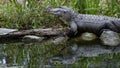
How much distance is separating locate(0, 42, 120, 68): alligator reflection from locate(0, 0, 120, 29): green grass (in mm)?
1152

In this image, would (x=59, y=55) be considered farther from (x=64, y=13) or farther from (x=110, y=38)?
(x=64, y=13)

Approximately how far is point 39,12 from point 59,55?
232 centimetres

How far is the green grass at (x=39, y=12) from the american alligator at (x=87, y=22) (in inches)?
17.6

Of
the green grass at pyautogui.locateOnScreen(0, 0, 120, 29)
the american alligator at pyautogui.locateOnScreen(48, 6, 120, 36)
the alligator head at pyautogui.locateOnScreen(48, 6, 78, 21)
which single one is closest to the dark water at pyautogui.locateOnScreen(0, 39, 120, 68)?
the american alligator at pyautogui.locateOnScreen(48, 6, 120, 36)

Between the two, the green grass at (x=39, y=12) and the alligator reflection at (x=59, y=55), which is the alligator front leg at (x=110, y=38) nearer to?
the alligator reflection at (x=59, y=55)

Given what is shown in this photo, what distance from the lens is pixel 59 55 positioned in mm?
5660

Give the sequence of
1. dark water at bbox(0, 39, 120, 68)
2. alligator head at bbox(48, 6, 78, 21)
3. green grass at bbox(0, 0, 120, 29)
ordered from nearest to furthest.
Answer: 1. dark water at bbox(0, 39, 120, 68)
2. alligator head at bbox(48, 6, 78, 21)
3. green grass at bbox(0, 0, 120, 29)

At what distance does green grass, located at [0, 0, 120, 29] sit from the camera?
7.51 m

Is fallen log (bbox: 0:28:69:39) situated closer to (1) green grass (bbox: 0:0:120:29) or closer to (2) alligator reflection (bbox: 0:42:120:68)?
(2) alligator reflection (bbox: 0:42:120:68)

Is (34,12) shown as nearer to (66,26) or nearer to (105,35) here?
(66,26)

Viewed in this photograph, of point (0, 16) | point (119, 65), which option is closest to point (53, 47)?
point (119, 65)

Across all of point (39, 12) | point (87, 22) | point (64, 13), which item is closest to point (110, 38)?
point (87, 22)

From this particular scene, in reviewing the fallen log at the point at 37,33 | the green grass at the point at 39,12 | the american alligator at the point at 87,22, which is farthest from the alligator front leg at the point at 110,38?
the green grass at the point at 39,12

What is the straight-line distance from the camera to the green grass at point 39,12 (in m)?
7.51
